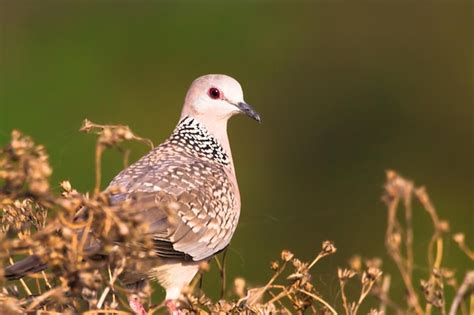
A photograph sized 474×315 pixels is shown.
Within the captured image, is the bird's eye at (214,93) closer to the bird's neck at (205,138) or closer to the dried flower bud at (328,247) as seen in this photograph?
the bird's neck at (205,138)

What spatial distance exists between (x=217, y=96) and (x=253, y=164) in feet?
30.8

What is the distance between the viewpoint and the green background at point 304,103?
13633 millimetres

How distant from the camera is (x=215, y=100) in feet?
24.2

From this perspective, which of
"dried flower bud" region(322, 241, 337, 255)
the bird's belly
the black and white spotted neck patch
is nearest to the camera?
"dried flower bud" region(322, 241, 337, 255)

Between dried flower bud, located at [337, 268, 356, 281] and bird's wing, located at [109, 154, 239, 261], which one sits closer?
dried flower bud, located at [337, 268, 356, 281]

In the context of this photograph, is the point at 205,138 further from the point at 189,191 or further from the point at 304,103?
the point at 304,103

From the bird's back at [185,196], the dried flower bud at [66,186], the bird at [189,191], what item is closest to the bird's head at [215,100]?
the bird at [189,191]

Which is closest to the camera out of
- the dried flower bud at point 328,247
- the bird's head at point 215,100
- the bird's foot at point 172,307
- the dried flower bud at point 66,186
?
the bird's foot at point 172,307

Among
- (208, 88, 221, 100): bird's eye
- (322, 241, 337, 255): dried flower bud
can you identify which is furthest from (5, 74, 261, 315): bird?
(322, 241, 337, 255): dried flower bud

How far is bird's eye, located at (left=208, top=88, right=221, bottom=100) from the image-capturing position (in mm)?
7398

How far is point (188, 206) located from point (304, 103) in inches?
491

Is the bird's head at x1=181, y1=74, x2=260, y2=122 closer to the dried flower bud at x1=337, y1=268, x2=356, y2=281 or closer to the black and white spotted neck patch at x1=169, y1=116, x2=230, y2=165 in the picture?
the black and white spotted neck patch at x1=169, y1=116, x2=230, y2=165

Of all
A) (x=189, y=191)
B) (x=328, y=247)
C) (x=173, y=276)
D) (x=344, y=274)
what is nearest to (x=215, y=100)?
(x=189, y=191)

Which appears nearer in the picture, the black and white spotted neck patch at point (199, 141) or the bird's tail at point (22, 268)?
the bird's tail at point (22, 268)
